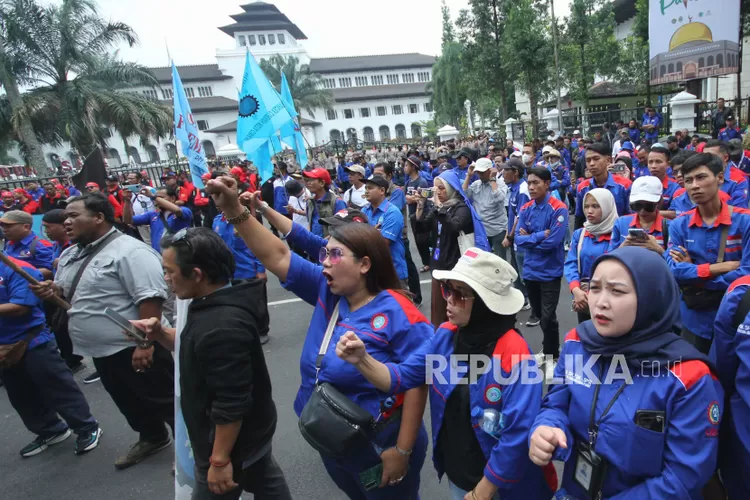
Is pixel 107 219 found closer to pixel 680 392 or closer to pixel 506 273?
pixel 506 273

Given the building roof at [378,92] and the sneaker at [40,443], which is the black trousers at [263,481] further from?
the building roof at [378,92]

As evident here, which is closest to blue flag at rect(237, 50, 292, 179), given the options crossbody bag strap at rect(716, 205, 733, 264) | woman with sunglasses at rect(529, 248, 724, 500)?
crossbody bag strap at rect(716, 205, 733, 264)

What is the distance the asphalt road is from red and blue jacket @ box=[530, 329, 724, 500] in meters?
1.66

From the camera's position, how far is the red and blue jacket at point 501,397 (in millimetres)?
1598

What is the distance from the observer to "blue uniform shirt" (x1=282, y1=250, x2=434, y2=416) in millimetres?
1877

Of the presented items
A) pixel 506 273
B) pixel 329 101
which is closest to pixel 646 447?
pixel 506 273

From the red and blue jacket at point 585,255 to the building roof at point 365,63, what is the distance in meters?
69.8

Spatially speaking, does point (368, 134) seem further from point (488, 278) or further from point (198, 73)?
point (488, 278)

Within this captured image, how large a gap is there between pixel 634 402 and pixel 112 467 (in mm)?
3683

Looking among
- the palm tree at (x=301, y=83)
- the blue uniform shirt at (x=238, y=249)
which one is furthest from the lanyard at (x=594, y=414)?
the palm tree at (x=301, y=83)

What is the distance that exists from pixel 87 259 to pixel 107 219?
1.00 ft

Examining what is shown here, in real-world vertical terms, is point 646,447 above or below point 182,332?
below

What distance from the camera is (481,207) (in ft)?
18.9

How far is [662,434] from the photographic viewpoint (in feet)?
4.55
